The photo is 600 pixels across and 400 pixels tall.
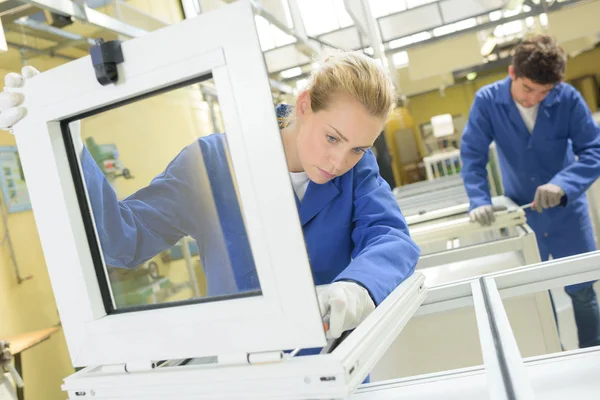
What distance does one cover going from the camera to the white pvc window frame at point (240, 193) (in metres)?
0.58

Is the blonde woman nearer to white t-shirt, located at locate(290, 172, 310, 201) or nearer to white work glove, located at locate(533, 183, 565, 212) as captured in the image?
white t-shirt, located at locate(290, 172, 310, 201)

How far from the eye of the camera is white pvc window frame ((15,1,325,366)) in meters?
0.58

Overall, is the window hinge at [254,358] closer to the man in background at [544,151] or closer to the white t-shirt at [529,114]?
the man in background at [544,151]

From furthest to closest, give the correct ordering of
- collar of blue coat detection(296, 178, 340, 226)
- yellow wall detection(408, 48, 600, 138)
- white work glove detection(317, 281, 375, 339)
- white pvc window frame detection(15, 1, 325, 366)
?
yellow wall detection(408, 48, 600, 138)
collar of blue coat detection(296, 178, 340, 226)
white work glove detection(317, 281, 375, 339)
white pvc window frame detection(15, 1, 325, 366)

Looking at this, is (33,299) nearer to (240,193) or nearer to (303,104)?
(303,104)

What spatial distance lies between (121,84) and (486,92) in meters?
2.17

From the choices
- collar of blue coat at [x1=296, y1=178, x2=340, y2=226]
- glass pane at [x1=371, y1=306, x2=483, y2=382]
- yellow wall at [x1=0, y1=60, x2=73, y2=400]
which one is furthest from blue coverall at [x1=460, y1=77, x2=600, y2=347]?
yellow wall at [x1=0, y1=60, x2=73, y2=400]

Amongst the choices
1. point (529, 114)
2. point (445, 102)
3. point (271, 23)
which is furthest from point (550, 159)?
point (445, 102)

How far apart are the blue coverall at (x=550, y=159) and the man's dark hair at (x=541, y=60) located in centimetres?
22

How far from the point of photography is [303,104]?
1.09 metres

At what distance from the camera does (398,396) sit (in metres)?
0.79

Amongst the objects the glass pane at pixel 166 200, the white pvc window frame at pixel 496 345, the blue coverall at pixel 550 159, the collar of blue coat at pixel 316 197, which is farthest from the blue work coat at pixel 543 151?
the glass pane at pixel 166 200

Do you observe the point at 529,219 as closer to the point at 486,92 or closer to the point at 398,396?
the point at 486,92

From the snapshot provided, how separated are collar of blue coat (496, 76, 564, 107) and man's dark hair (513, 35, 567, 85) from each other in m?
0.16
